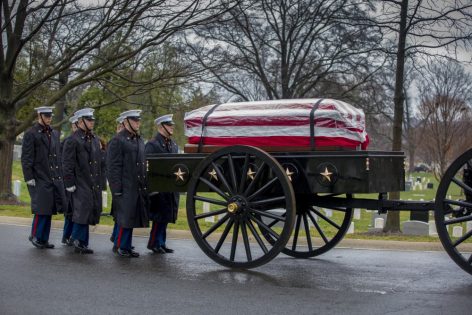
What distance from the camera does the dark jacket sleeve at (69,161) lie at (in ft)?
32.9

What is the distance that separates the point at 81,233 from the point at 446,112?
1736cm

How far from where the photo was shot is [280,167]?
26.1 ft

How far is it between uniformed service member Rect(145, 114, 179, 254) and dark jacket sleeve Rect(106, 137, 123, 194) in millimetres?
378

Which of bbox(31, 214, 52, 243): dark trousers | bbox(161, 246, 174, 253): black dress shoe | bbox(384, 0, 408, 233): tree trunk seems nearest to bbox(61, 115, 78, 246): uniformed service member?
bbox(31, 214, 52, 243): dark trousers

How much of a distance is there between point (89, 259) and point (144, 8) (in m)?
7.74

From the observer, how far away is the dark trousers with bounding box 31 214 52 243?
1044 centimetres

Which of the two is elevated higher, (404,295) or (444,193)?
(444,193)

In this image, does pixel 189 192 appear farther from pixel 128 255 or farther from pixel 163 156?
pixel 128 255

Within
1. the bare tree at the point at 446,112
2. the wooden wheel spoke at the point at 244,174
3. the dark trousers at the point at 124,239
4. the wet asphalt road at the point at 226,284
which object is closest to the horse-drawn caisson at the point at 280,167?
the wooden wheel spoke at the point at 244,174

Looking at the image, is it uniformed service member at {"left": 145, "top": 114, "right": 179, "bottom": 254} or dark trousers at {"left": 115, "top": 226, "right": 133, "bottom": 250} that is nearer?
dark trousers at {"left": 115, "top": 226, "right": 133, "bottom": 250}

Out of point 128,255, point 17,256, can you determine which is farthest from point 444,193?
point 17,256

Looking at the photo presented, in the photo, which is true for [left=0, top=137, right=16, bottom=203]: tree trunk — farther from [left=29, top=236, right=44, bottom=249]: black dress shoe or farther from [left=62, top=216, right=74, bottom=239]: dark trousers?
[left=29, top=236, right=44, bottom=249]: black dress shoe

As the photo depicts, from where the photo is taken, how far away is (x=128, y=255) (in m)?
9.62

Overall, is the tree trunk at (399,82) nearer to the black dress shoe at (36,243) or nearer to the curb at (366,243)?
the curb at (366,243)
